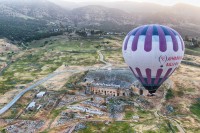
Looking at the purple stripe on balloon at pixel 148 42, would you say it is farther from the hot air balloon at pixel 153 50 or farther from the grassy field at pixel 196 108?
the grassy field at pixel 196 108

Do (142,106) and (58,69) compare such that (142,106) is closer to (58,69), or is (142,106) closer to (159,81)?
(159,81)

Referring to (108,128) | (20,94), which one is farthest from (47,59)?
(108,128)

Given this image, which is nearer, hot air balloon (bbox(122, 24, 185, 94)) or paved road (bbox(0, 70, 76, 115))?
hot air balloon (bbox(122, 24, 185, 94))

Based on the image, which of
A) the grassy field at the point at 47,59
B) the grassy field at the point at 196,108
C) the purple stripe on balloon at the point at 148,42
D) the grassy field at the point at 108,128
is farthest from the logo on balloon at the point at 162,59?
the grassy field at the point at 47,59

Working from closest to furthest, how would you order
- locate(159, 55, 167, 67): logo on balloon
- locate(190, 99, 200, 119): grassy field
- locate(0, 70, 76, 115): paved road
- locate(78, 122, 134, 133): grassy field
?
locate(159, 55, 167, 67): logo on balloon < locate(78, 122, 134, 133): grassy field < locate(190, 99, 200, 119): grassy field < locate(0, 70, 76, 115): paved road

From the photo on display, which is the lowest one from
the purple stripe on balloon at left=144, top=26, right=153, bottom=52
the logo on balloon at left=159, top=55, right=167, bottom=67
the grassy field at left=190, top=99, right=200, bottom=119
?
the grassy field at left=190, top=99, right=200, bottom=119

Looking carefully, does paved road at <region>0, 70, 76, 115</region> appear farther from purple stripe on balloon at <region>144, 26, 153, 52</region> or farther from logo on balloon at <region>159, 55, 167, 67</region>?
logo on balloon at <region>159, 55, 167, 67</region>

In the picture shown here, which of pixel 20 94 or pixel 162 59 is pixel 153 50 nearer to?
pixel 162 59

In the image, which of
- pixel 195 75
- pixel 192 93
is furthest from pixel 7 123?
pixel 195 75

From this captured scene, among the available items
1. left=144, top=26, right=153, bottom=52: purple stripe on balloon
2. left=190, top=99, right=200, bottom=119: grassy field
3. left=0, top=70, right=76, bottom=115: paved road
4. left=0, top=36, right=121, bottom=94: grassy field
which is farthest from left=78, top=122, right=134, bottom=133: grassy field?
left=0, top=36, right=121, bottom=94: grassy field
